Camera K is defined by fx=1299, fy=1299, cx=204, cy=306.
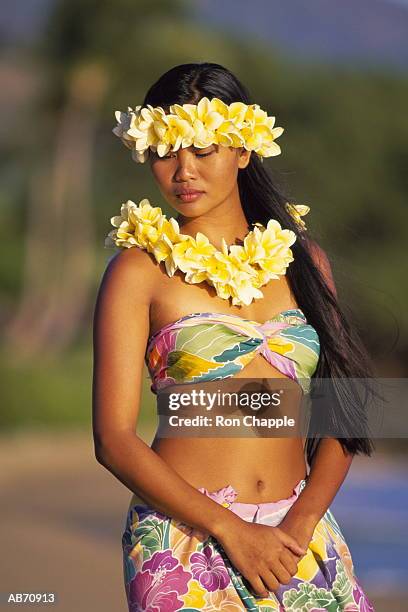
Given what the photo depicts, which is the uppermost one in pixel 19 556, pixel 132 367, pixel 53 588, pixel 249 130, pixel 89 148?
pixel 89 148

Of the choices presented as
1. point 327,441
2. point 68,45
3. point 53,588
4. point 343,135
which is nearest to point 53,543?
point 53,588

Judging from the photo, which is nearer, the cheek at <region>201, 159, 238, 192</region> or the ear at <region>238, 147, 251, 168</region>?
the cheek at <region>201, 159, 238, 192</region>

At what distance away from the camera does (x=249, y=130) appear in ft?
8.47

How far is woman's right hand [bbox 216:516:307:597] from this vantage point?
234 centimetres

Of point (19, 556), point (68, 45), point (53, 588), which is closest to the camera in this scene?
point (53, 588)

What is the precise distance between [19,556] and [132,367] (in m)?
5.93

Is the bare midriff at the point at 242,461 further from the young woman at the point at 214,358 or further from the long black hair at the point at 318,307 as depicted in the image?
the long black hair at the point at 318,307

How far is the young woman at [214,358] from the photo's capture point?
2.37 m

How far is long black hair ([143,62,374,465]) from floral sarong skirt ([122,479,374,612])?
200mm

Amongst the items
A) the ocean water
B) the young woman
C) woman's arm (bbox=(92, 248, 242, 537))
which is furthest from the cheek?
the ocean water

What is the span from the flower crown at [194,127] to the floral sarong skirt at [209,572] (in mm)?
668

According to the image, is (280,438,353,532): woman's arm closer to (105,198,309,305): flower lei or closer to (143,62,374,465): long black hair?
(143,62,374,465): long black hair

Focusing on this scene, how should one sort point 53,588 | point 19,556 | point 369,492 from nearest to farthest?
point 53,588
point 19,556
point 369,492

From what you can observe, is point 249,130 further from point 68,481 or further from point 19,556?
point 68,481
